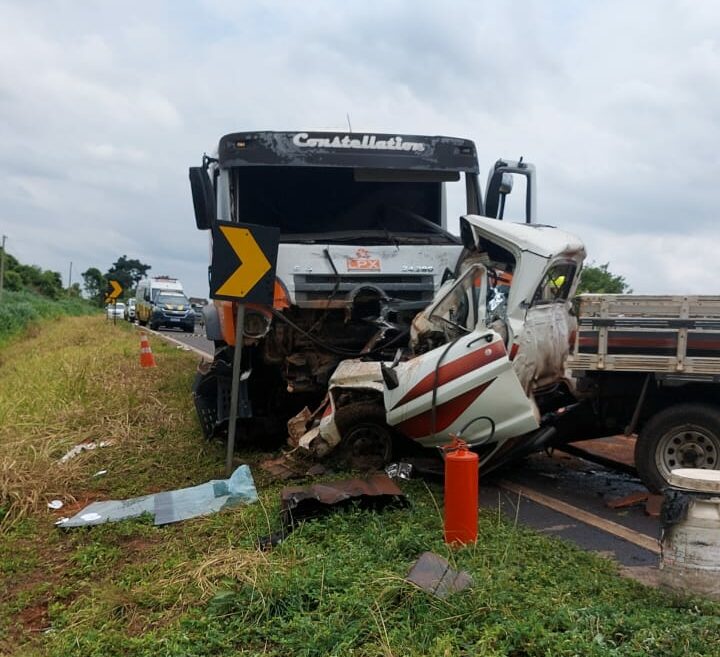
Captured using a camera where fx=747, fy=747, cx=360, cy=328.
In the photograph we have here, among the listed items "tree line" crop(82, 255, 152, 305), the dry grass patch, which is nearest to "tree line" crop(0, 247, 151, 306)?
"tree line" crop(82, 255, 152, 305)

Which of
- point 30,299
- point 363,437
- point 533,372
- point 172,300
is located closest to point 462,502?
point 533,372

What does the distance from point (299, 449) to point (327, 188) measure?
9.90 ft

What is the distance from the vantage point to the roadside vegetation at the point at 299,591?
3.22 m

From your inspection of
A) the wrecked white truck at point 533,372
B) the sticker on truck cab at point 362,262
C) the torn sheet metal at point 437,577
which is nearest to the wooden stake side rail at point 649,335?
the wrecked white truck at point 533,372

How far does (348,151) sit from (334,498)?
12.8ft

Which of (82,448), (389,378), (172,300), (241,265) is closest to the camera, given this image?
(389,378)

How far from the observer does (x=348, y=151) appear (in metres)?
7.56

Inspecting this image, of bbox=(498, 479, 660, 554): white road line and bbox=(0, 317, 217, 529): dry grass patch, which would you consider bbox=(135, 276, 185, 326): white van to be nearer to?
bbox=(0, 317, 217, 529): dry grass patch

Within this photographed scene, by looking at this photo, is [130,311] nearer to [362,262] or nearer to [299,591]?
[362,262]

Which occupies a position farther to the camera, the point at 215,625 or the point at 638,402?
the point at 638,402

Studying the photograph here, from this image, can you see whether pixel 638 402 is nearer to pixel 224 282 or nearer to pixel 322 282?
pixel 322 282

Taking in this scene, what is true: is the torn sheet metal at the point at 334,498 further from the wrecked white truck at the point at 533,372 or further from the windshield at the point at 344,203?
the windshield at the point at 344,203

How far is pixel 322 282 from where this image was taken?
7.15 meters

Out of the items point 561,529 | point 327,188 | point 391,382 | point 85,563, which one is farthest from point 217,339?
point 561,529
